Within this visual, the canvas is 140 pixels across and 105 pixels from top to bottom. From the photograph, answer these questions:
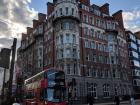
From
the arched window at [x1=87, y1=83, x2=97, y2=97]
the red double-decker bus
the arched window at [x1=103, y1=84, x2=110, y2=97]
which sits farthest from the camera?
the arched window at [x1=103, y1=84, x2=110, y2=97]

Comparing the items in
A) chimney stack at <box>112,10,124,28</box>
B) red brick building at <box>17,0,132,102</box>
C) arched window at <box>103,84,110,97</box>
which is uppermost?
chimney stack at <box>112,10,124,28</box>

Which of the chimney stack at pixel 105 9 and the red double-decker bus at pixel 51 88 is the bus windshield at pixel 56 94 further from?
the chimney stack at pixel 105 9

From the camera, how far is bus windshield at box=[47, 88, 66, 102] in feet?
67.1

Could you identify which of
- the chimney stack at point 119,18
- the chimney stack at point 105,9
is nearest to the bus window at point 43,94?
the chimney stack at point 105,9

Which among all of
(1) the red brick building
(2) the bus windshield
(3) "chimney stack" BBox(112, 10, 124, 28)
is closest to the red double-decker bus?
(2) the bus windshield

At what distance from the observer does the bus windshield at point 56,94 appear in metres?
20.5

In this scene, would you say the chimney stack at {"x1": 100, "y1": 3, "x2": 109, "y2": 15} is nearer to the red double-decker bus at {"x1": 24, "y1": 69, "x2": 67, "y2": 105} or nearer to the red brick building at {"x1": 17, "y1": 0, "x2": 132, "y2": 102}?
the red brick building at {"x1": 17, "y1": 0, "x2": 132, "y2": 102}

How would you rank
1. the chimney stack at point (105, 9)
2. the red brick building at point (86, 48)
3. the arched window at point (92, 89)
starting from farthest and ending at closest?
the chimney stack at point (105, 9), the arched window at point (92, 89), the red brick building at point (86, 48)

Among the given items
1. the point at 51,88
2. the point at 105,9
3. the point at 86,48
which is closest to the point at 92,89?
the point at 86,48

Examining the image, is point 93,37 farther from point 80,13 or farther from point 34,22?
point 34,22

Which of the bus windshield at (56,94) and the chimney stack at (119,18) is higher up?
the chimney stack at (119,18)

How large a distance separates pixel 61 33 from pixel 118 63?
61.4ft

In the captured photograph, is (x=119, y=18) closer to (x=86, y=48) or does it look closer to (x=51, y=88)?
(x=86, y=48)

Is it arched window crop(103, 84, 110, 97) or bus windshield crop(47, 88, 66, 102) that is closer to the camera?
bus windshield crop(47, 88, 66, 102)
